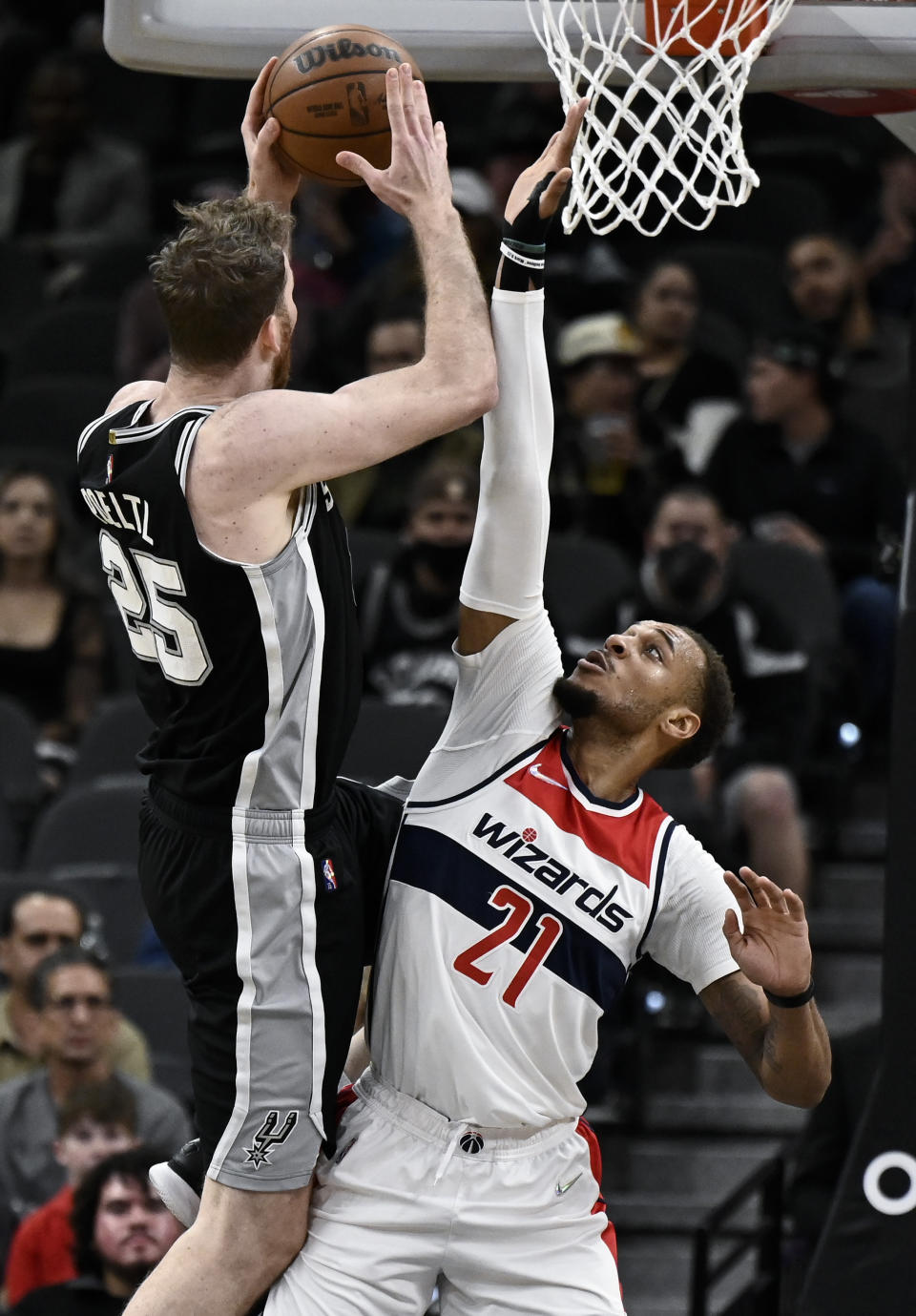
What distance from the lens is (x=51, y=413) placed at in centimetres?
998

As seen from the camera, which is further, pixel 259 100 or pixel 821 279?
pixel 821 279

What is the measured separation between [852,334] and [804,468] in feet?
4.68

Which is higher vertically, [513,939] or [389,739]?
[513,939]

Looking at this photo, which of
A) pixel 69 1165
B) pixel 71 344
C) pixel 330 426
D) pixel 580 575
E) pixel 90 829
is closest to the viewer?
pixel 330 426

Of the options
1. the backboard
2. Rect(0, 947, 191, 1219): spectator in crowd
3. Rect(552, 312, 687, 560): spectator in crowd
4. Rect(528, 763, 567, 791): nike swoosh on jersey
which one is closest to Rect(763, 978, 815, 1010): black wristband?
Rect(528, 763, 567, 791): nike swoosh on jersey

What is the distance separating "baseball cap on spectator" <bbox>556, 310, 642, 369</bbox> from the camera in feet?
31.4

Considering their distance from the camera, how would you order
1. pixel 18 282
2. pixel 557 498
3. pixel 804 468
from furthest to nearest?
pixel 18 282
pixel 804 468
pixel 557 498

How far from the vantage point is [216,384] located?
4.00 meters

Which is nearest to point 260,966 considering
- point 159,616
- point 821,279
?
point 159,616

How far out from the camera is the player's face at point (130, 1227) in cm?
625

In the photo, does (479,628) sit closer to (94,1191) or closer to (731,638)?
(94,1191)

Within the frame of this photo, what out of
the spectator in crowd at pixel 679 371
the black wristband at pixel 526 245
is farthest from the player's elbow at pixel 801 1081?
the spectator in crowd at pixel 679 371

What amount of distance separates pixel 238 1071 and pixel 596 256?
24.8ft

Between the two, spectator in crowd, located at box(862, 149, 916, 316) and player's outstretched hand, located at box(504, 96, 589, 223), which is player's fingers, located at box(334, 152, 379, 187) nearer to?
player's outstretched hand, located at box(504, 96, 589, 223)
